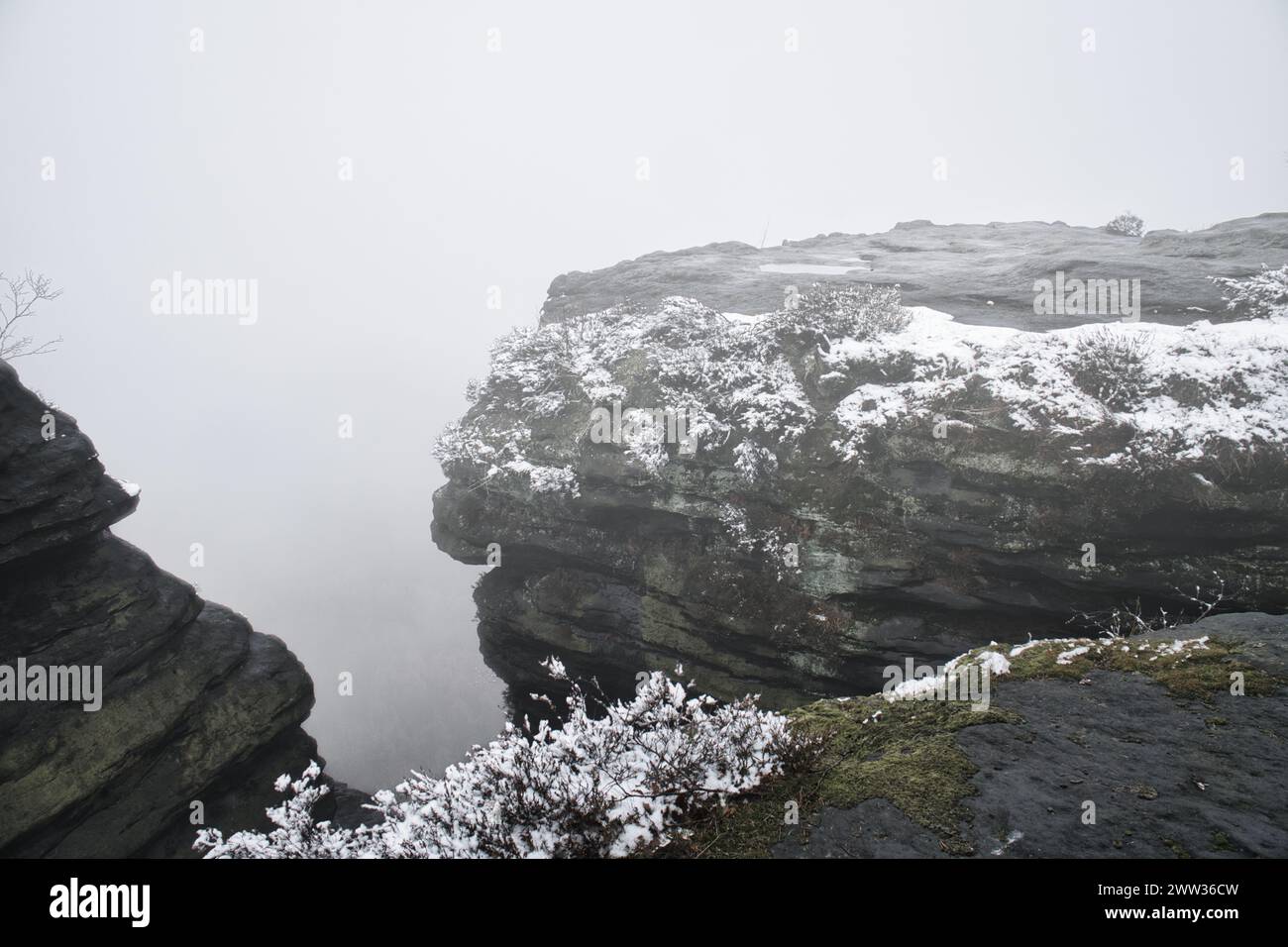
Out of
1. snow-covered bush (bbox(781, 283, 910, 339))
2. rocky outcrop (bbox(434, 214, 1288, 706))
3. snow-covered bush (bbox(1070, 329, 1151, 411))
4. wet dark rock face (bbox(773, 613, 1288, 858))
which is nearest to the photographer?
wet dark rock face (bbox(773, 613, 1288, 858))

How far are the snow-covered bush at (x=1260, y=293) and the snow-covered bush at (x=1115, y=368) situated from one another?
312 centimetres

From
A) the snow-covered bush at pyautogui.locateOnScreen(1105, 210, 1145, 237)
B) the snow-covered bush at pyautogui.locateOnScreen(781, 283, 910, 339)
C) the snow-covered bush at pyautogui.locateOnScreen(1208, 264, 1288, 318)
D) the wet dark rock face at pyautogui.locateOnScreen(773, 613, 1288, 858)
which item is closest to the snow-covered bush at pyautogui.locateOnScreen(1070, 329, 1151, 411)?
the snow-covered bush at pyautogui.locateOnScreen(1208, 264, 1288, 318)

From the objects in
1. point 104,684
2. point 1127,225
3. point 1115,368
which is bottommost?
point 104,684

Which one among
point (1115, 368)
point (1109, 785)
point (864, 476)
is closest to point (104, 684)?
point (864, 476)

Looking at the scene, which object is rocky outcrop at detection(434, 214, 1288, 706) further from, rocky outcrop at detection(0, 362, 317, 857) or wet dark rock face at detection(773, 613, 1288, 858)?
rocky outcrop at detection(0, 362, 317, 857)

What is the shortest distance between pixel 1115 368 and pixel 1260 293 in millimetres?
4842

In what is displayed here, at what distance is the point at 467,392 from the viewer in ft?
64.5

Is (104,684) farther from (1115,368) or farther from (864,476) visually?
(1115,368)

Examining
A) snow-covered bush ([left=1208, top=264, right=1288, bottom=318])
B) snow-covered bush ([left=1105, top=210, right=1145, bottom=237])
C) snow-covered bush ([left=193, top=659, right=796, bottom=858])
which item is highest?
snow-covered bush ([left=1105, top=210, right=1145, bottom=237])

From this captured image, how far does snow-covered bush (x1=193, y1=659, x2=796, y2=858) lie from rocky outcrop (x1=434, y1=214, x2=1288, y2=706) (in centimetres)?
902

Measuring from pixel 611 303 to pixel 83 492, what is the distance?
16.3 meters

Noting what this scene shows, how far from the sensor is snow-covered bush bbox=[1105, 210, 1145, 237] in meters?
25.3

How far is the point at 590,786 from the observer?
4242mm
